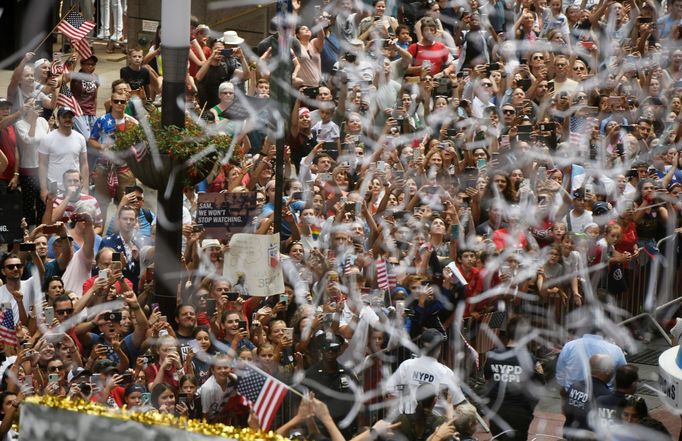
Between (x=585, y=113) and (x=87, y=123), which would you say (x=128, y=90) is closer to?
(x=87, y=123)

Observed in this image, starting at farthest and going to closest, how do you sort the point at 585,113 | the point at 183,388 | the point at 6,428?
1. the point at 585,113
2. the point at 183,388
3. the point at 6,428

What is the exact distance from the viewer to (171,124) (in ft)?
40.0

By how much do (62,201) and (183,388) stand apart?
3300 mm

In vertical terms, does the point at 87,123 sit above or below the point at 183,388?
above

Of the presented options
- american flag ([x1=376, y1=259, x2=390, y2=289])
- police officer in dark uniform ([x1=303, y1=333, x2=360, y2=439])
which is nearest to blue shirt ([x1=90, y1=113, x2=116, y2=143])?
american flag ([x1=376, y1=259, x2=390, y2=289])

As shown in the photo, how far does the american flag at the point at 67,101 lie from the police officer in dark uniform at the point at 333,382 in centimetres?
471

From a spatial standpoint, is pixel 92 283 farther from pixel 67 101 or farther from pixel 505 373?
pixel 67 101

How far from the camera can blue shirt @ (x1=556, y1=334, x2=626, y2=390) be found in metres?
12.9

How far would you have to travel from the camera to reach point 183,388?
1159 cm

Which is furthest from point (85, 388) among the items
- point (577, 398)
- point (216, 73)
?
point (216, 73)

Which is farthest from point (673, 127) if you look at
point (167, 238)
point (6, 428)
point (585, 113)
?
→ point (6, 428)

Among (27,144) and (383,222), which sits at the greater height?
(27,144)

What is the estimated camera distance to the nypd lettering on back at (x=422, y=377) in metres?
12.4

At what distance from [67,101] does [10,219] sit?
1993mm
